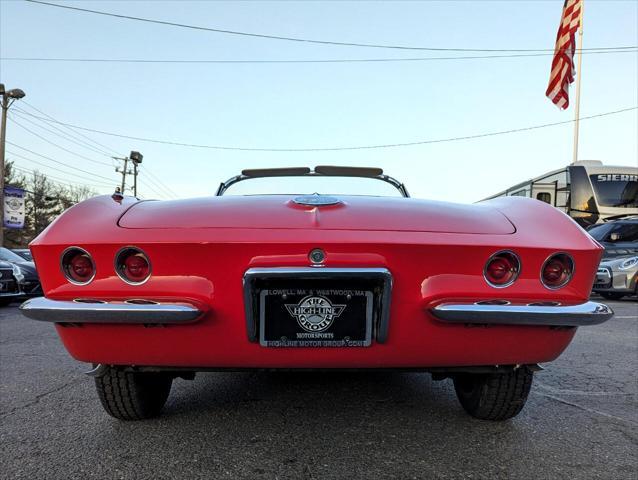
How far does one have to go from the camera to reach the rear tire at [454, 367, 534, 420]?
2.06 metres

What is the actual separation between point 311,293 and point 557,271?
3.10ft

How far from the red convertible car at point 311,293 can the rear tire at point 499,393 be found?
0.26m

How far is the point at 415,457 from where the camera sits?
1.82 m

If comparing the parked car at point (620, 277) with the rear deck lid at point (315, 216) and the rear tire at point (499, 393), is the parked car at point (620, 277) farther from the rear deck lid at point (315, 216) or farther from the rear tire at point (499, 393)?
the rear deck lid at point (315, 216)

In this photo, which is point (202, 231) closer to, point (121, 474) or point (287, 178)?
point (121, 474)

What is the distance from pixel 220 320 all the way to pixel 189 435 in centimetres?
69

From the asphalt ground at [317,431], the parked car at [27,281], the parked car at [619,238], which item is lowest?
the parked car at [27,281]

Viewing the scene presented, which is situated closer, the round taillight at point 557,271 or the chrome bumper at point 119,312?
the chrome bumper at point 119,312

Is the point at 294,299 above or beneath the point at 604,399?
above

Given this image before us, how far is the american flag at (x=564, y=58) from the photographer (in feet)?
55.8

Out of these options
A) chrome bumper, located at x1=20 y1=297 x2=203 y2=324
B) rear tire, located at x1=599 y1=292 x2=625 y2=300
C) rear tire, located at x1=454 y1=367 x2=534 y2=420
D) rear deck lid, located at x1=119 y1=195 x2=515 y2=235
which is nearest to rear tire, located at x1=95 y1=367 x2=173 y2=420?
chrome bumper, located at x1=20 y1=297 x2=203 y2=324

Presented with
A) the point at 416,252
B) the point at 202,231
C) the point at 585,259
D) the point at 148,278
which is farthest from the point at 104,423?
the point at 585,259

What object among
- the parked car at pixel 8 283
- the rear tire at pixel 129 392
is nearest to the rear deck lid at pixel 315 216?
the rear tire at pixel 129 392

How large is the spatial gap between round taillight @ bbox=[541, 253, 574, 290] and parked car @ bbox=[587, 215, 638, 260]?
841 cm
